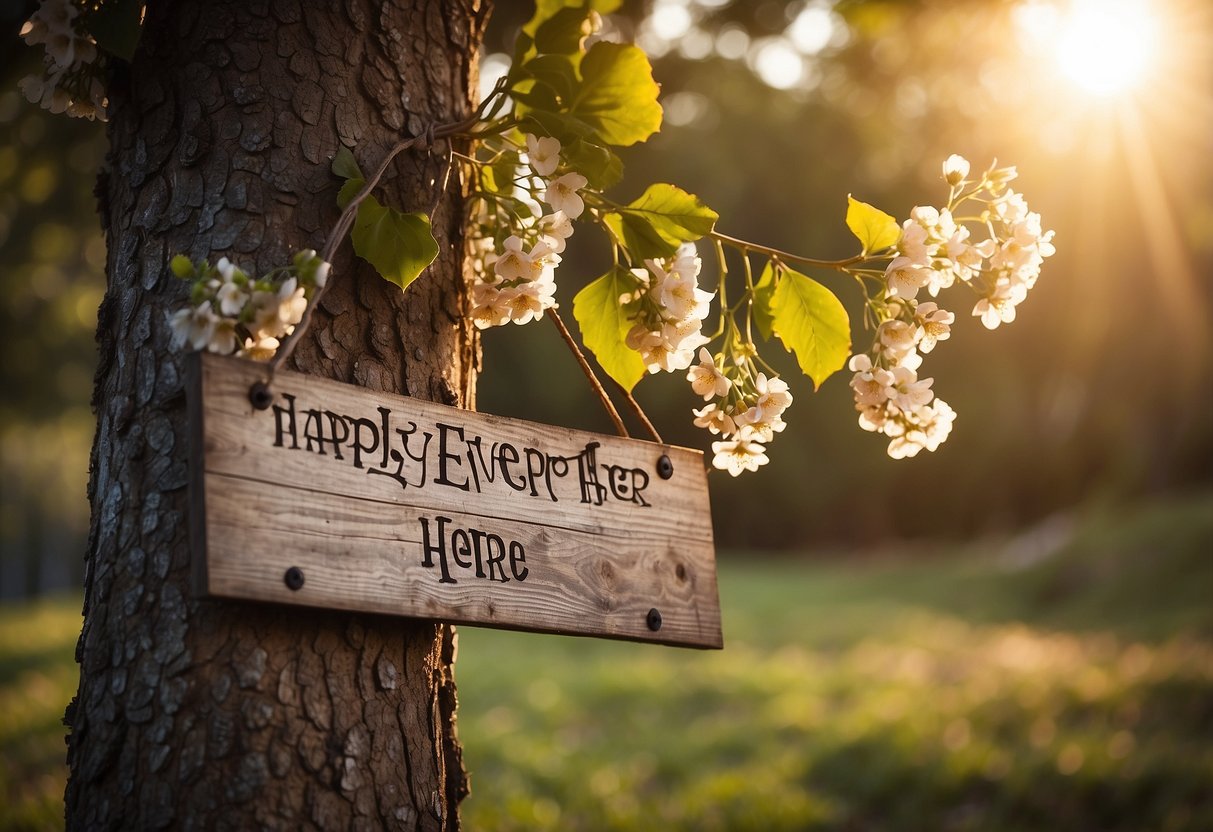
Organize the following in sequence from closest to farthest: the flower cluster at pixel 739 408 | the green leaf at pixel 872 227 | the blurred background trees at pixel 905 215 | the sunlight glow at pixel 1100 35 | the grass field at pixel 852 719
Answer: the green leaf at pixel 872 227 → the flower cluster at pixel 739 408 → the sunlight glow at pixel 1100 35 → the grass field at pixel 852 719 → the blurred background trees at pixel 905 215

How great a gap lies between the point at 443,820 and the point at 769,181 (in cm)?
686

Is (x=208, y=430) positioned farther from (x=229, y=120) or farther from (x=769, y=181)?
(x=769, y=181)

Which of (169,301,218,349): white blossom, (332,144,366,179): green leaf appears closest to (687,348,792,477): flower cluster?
(332,144,366,179): green leaf

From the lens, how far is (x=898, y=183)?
5.67m

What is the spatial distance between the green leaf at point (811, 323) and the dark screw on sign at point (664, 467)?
0.24 m

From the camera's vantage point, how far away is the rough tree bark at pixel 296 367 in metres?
1.06

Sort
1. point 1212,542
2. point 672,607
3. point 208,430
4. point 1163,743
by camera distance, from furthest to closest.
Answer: point 1212,542
point 1163,743
point 672,607
point 208,430

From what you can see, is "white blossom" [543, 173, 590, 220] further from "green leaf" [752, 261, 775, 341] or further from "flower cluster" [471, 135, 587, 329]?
"green leaf" [752, 261, 775, 341]

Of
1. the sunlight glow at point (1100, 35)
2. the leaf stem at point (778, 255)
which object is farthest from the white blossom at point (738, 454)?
the sunlight glow at point (1100, 35)

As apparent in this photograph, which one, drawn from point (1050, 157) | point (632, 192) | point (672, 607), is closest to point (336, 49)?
point (672, 607)

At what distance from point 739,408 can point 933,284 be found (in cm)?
29

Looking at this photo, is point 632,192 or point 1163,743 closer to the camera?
point 1163,743

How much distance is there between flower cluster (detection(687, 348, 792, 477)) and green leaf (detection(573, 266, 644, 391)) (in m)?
0.09

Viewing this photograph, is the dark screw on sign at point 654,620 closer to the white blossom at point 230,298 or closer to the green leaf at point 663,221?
the green leaf at point 663,221
